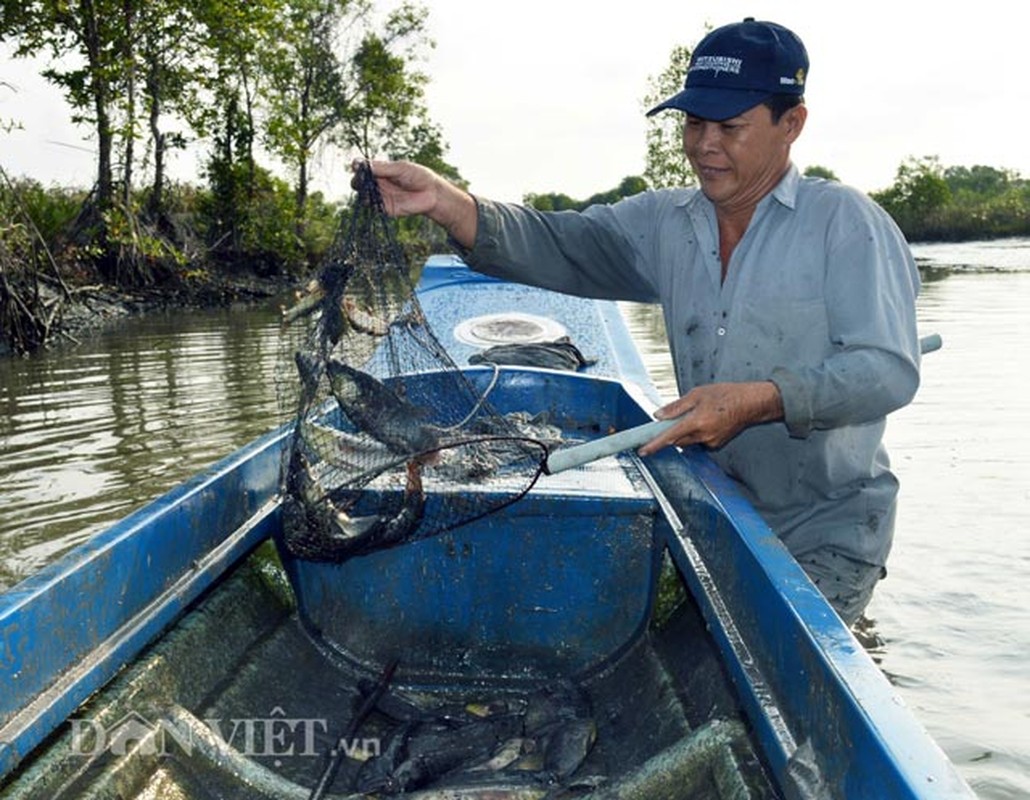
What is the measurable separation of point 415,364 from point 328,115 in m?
30.5

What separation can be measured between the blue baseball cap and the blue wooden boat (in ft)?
3.76

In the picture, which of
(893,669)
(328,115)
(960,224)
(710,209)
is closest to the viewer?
(710,209)

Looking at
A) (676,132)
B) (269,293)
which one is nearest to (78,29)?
(269,293)

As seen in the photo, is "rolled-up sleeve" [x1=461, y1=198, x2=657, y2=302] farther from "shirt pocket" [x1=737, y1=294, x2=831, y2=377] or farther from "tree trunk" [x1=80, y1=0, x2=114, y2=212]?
"tree trunk" [x1=80, y1=0, x2=114, y2=212]

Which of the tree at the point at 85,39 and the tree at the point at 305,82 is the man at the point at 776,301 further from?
the tree at the point at 305,82

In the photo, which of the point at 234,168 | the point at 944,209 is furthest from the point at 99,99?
the point at 944,209

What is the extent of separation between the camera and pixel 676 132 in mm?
33562

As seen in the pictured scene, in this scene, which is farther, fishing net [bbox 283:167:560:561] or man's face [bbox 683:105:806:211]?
fishing net [bbox 283:167:560:561]

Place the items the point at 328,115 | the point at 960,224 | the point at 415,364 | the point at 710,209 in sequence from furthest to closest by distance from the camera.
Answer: the point at 960,224 → the point at 328,115 → the point at 415,364 → the point at 710,209

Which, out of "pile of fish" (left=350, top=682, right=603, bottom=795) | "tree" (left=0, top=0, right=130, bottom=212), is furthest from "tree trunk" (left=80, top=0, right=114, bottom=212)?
"pile of fish" (left=350, top=682, right=603, bottom=795)

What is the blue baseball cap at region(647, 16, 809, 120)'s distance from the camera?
2.97 metres

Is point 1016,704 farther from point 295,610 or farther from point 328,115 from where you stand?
point 328,115

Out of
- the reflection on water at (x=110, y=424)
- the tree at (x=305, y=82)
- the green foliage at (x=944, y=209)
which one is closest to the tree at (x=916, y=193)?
the green foliage at (x=944, y=209)

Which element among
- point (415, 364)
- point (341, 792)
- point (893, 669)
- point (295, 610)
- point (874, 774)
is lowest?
point (893, 669)
